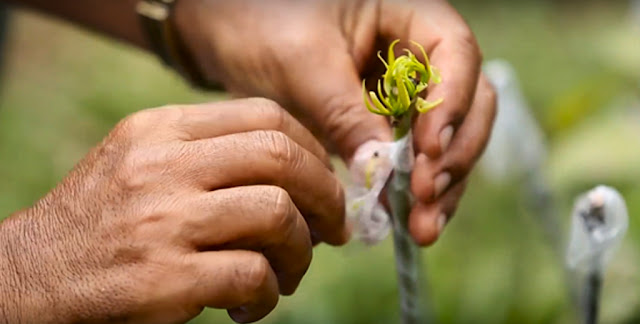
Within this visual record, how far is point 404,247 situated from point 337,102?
0.11m

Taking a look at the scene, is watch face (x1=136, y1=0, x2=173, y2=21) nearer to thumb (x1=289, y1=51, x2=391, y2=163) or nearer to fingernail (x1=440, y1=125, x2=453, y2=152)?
thumb (x1=289, y1=51, x2=391, y2=163)

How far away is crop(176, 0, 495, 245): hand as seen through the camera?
19.9 inches

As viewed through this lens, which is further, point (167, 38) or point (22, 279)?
point (167, 38)

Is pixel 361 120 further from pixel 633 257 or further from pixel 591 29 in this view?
pixel 591 29

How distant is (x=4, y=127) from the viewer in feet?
3.97

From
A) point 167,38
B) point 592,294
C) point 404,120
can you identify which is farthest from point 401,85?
point 167,38

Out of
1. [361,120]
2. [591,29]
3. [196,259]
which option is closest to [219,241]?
[196,259]

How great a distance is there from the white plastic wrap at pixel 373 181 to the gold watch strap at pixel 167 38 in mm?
263

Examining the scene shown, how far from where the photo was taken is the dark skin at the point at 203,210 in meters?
0.38

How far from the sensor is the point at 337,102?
0.55m

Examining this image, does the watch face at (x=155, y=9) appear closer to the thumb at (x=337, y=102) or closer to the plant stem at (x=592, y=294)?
the thumb at (x=337, y=102)

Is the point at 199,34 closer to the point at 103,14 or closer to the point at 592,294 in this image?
the point at 103,14

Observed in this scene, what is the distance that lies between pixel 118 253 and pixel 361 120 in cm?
20

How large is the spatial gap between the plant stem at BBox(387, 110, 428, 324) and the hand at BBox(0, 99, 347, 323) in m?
0.06
